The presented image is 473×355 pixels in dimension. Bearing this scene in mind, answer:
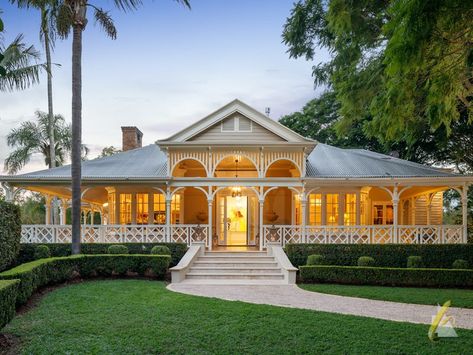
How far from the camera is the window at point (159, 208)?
1808 cm

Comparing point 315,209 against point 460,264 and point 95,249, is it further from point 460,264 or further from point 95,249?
point 95,249

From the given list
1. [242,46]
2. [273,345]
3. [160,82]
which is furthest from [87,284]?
[160,82]

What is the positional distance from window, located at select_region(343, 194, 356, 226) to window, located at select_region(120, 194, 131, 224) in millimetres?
10103

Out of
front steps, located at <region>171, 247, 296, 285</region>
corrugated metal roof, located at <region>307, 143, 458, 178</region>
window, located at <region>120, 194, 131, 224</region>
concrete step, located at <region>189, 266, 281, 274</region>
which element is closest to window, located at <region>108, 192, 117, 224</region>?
window, located at <region>120, 194, 131, 224</region>

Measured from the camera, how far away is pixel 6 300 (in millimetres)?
6484

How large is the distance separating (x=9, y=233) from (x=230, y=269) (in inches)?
296

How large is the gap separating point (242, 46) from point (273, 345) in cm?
1977

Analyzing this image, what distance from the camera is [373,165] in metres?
18.0

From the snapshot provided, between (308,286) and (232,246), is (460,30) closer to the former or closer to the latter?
(308,286)

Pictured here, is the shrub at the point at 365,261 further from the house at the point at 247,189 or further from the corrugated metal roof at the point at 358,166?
the corrugated metal roof at the point at 358,166

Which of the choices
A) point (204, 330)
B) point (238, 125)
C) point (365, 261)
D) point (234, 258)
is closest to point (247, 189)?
point (238, 125)

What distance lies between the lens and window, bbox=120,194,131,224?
18.0m

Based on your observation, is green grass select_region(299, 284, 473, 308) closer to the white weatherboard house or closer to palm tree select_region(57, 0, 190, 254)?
the white weatherboard house

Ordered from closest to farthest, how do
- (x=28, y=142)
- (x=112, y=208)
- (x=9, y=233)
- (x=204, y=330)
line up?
1. (x=204, y=330)
2. (x=9, y=233)
3. (x=112, y=208)
4. (x=28, y=142)
